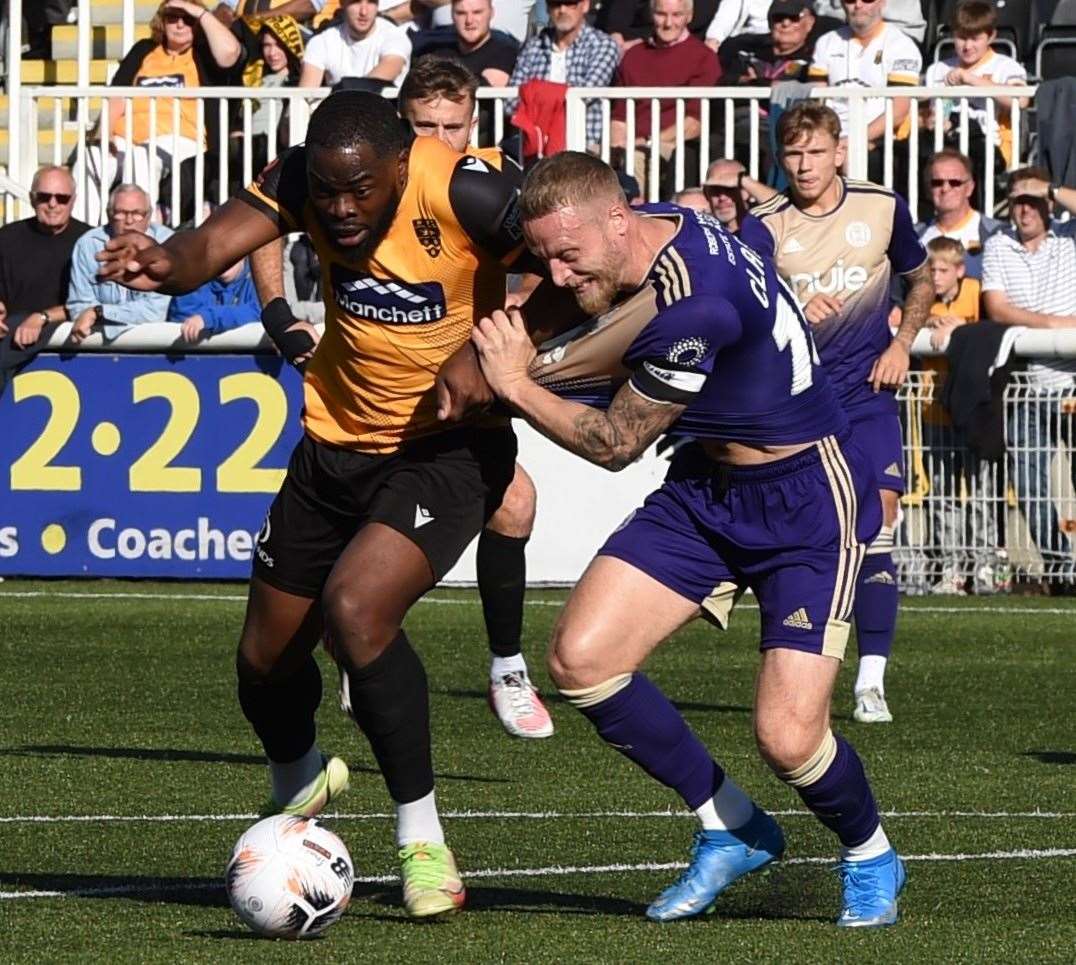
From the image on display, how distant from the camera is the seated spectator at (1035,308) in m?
14.9

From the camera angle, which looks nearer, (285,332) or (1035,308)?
(285,332)

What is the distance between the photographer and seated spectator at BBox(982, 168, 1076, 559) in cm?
1493

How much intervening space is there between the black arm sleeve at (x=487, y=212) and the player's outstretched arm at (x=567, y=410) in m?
0.47

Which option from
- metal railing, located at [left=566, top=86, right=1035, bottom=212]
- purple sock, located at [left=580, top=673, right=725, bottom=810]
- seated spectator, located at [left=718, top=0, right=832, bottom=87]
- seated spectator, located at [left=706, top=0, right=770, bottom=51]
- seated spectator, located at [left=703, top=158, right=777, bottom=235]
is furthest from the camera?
seated spectator, located at [left=706, top=0, right=770, bottom=51]

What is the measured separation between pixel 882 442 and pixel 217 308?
6.41 m

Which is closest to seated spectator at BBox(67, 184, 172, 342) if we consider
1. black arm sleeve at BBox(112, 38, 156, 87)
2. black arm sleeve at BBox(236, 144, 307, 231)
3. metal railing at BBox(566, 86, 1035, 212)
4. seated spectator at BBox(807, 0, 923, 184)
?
black arm sleeve at BBox(112, 38, 156, 87)

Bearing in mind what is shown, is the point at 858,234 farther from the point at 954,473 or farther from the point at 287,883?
the point at 954,473

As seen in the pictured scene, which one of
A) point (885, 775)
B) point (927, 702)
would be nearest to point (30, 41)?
point (927, 702)

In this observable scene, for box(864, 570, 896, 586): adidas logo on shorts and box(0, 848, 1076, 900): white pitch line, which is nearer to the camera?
box(0, 848, 1076, 900): white pitch line

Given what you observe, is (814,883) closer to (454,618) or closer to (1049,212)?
(454,618)

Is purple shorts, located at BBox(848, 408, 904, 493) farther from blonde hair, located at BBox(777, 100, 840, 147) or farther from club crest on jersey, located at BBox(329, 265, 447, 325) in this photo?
club crest on jersey, located at BBox(329, 265, 447, 325)

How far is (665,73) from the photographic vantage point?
16.9 meters

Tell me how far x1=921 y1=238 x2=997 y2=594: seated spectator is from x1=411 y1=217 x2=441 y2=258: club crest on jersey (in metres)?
8.89

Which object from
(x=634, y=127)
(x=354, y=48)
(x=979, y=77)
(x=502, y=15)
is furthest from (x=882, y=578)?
(x=502, y=15)
